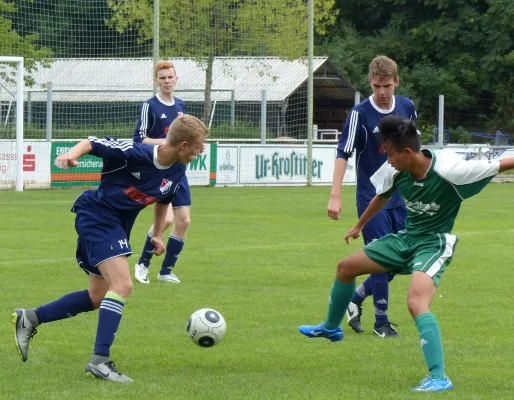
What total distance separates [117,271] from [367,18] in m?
48.4

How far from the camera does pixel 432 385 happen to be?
18.5 feet

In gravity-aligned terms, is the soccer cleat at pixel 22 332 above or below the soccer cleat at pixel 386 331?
above

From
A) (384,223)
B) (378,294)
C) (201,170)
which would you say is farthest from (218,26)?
(378,294)

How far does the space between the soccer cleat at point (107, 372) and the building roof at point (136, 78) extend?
1894cm

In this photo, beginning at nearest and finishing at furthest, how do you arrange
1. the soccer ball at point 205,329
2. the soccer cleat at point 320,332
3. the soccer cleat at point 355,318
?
1. the soccer ball at point 205,329
2. the soccer cleat at point 320,332
3. the soccer cleat at point 355,318

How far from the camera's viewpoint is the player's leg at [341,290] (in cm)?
632

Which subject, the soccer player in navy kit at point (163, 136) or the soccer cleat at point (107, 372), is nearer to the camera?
the soccer cleat at point (107, 372)

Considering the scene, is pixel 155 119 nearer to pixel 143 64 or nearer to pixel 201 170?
pixel 201 170

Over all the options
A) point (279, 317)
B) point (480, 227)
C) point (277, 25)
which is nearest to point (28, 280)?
point (279, 317)

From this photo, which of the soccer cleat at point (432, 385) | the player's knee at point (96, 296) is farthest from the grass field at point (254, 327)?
the player's knee at point (96, 296)

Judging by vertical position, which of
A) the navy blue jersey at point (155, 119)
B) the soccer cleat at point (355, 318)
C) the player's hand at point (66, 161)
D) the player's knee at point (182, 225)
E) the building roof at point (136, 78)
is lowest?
the soccer cleat at point (355, 318)

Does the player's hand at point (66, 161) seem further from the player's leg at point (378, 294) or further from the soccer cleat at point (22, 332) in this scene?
the player's leg at point (378, 294)

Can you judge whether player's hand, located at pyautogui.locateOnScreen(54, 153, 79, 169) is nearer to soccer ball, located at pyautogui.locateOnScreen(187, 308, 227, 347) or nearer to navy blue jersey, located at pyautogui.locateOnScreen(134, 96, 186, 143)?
soccer ball, located at pyautogui.locateOnScreen(187, 308, 227, 347)

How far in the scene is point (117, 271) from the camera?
19.9ft
